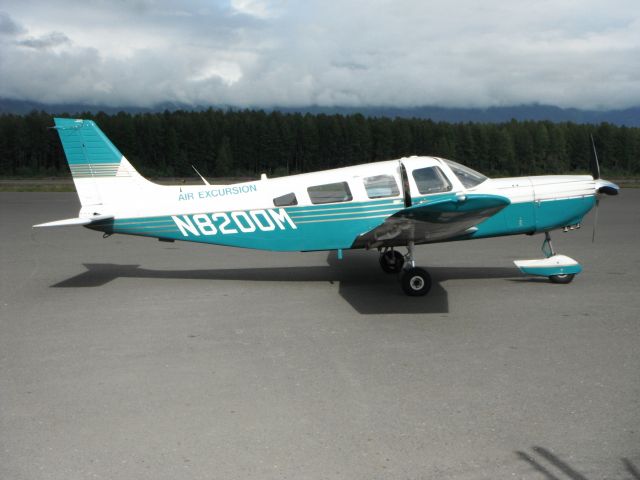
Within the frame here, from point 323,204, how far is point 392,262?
6.30ft

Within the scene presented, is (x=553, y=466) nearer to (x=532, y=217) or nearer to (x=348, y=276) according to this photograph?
(x=532, y=217)

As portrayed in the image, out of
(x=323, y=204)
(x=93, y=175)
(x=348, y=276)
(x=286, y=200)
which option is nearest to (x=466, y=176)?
(x=323, y=204)

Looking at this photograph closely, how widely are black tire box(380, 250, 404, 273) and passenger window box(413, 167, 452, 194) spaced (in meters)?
1.74

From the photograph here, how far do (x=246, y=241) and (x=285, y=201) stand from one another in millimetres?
875

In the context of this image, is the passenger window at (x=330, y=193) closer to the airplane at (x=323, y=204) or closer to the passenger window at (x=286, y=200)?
the airplane at (x=323, y=204)

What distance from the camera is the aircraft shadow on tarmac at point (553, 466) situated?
3.67 meters

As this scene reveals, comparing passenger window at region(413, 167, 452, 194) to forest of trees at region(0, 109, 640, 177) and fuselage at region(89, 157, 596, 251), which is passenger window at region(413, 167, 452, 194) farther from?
forest of trees at region(0, 109, 640, 177)

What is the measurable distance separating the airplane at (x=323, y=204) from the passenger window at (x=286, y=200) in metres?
0.02

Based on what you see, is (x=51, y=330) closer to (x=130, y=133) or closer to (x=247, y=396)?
(x=247, y=396)

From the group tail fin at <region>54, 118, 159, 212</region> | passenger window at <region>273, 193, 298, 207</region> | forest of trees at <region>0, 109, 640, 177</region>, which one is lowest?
passenger window at <region>273, 193, 298, 207</region>

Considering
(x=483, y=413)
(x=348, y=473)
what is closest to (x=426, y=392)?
(x=483, y=413)

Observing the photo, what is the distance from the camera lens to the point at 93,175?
31.3 feet

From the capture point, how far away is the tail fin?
9508 mm

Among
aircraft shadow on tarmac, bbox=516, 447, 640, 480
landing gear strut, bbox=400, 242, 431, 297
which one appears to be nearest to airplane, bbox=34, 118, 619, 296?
landing gear strut, bbox=400, 242, 431, 297
